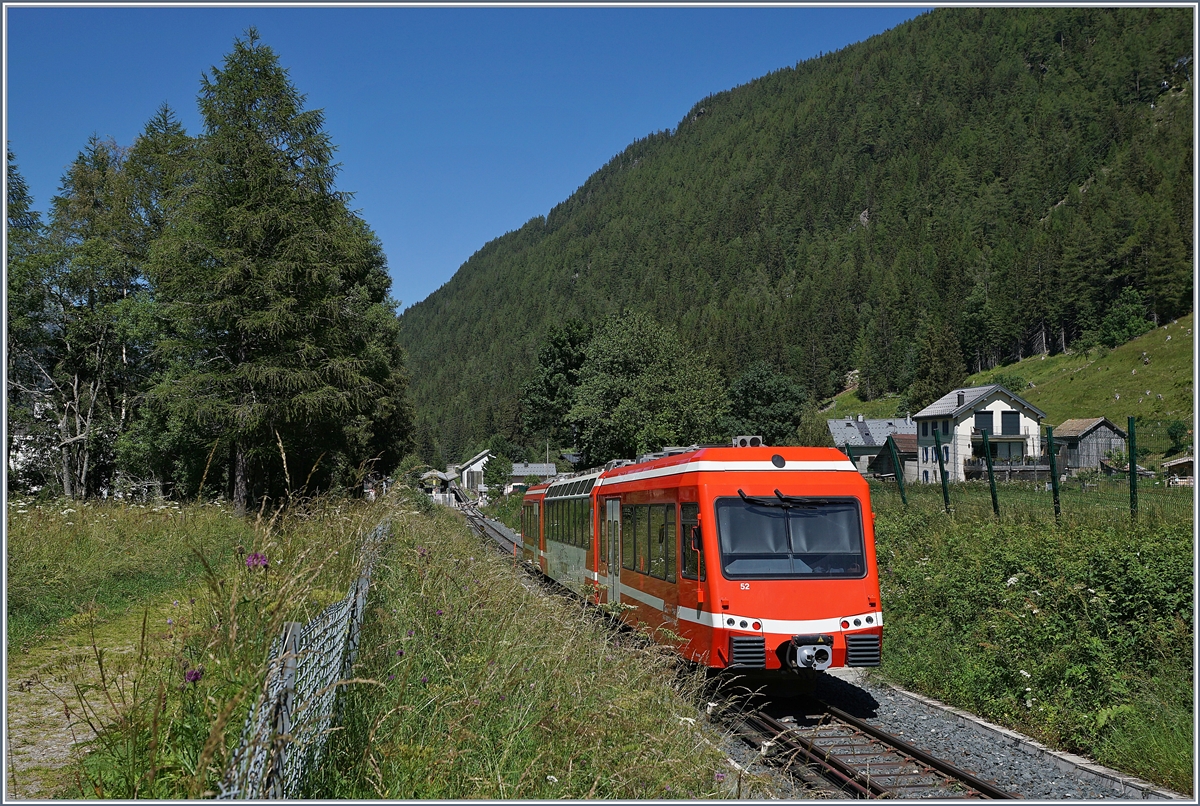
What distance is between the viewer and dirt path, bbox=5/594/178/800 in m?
4.59

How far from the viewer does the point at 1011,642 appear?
9.25m

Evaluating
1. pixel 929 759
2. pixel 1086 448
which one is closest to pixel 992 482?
pixel 1086 448

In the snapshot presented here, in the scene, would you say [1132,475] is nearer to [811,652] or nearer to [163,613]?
[811,652]

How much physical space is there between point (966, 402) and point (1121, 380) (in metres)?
18.8

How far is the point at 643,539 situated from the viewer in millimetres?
11562

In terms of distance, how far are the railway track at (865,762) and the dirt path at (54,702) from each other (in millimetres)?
4244

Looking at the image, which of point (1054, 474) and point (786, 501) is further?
point (1054, 474)

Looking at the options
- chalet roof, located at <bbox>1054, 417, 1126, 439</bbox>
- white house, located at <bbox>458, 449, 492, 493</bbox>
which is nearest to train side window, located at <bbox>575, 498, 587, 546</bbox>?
chalet roof, located at <bbox>1054, 417, 1126, 439</bbox>

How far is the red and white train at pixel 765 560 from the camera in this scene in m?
8.86

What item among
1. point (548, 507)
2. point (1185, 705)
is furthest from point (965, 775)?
point (548, 507)

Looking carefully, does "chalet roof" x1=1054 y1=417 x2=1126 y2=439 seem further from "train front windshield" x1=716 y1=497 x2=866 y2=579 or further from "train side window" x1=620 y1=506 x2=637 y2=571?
"train side window" x1=620 y1=506 x2=637 y2=571

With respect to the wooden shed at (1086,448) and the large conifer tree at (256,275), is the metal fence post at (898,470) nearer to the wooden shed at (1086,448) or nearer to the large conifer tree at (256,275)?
the wooden shed at (1086,448)

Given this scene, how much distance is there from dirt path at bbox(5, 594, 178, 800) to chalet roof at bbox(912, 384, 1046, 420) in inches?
3008

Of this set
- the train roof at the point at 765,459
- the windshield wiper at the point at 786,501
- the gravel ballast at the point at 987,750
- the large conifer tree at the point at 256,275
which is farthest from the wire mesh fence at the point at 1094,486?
the large conifer tree at the point at 256,275
